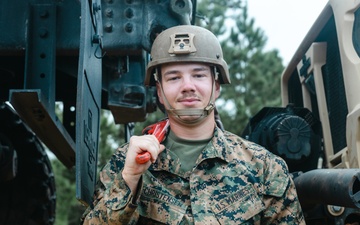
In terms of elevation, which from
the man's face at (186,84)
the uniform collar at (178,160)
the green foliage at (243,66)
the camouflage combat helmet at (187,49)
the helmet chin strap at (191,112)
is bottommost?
the green foliage at (243,66)

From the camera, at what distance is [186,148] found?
134 inches

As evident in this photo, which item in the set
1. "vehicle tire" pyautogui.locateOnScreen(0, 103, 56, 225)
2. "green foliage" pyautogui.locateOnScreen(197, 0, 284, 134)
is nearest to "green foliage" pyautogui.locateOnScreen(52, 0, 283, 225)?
"green foliage" pyautogui.locateOnScreen(197, 0, 284, 134)

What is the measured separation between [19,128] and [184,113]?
2645mm

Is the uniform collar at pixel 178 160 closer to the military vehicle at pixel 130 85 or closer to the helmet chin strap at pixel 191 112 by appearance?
the helmet chin strap at pixel 191 112

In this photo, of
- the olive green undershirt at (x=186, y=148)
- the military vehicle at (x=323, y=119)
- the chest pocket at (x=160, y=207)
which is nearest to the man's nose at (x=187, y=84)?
the olive green undershirt at (x=186, y=148)

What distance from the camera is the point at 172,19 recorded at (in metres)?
4.22

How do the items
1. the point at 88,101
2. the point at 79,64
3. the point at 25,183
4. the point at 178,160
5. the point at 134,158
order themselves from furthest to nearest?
the point at 25,183, the point at 88,101, the point at 79,64, the point at 178,160, the point at 134,158

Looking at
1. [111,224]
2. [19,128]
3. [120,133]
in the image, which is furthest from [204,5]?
[111,224]

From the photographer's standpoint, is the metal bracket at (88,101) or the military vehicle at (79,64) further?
the military vehicle at (79,64)

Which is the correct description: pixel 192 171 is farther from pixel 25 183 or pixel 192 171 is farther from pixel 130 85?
pixel 25 183

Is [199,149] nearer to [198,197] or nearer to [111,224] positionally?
[198,197]

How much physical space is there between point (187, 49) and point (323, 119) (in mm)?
1587

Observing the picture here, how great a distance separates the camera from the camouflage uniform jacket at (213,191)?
3211mm

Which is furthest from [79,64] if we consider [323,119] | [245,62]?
[245,62]
